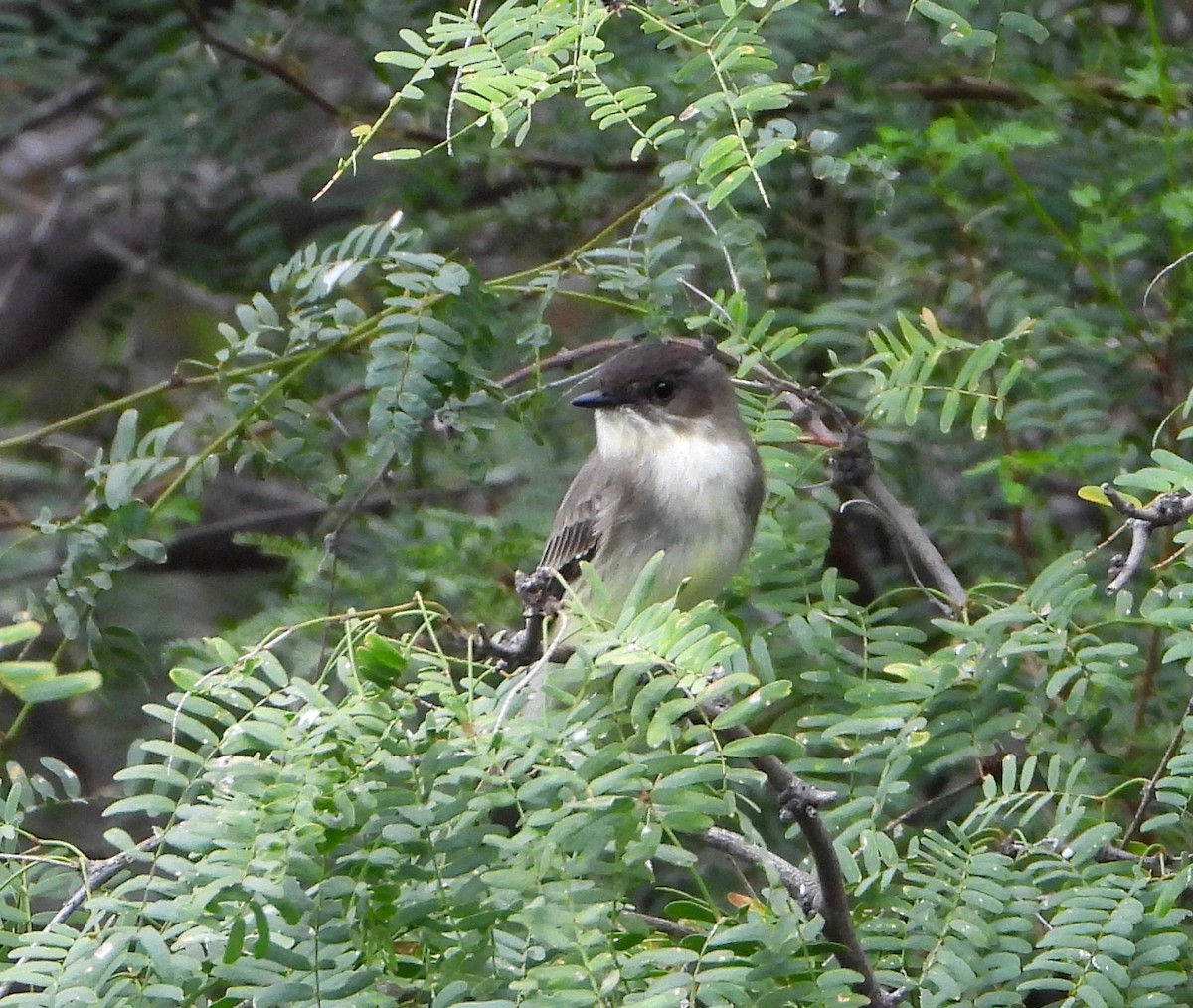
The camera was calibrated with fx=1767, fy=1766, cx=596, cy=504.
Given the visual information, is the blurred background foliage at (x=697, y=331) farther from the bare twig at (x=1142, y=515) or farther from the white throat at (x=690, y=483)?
the white throat at (x=690, y=483)

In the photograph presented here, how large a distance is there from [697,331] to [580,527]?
2.05 ft

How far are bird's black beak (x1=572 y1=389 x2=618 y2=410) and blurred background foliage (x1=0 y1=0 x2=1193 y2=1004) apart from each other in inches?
2.9

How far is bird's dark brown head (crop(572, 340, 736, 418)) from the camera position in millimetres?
3891

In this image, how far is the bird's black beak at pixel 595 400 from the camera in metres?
3.79

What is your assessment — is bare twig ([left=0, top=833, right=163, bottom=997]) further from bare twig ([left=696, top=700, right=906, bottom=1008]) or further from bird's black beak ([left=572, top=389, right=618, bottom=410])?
bird's black beak ([left=572, top=389, right=618, bottom=410])

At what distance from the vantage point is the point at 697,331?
3.43 metres

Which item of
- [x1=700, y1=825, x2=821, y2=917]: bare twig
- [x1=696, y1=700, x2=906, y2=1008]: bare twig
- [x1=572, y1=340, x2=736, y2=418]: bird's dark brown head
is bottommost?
[x1=572, y1=340, x2=736, y2=418]: bird's dark brown head

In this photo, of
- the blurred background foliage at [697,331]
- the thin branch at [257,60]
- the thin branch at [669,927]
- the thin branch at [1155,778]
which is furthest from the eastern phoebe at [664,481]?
the thin branch at [669,927]

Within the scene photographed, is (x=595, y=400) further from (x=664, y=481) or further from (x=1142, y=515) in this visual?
(x=1142, y=515)

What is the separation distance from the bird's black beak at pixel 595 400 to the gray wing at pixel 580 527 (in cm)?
17

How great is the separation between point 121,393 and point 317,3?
4.96 feet

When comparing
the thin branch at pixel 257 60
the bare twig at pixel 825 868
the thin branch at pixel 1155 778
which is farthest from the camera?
the thin branch at pixel 257 60

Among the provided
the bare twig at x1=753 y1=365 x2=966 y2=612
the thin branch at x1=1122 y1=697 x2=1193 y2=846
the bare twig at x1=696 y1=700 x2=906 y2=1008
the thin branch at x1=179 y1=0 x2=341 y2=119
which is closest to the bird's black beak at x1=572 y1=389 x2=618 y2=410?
the bare twig at x1=753 y1=365 x2=966 y2=612

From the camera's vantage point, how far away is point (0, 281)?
Answer: 6520 millimetres
